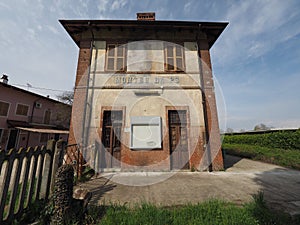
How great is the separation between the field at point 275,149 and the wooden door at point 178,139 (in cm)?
579

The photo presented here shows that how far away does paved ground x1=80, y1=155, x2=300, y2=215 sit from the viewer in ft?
11.5

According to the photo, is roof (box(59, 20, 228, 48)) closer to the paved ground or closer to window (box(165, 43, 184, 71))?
window (box(165, 43, 184, 71))

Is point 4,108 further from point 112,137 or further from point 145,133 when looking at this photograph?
point 145,133

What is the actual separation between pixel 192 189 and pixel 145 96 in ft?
15.5

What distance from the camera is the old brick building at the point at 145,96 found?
265 inches

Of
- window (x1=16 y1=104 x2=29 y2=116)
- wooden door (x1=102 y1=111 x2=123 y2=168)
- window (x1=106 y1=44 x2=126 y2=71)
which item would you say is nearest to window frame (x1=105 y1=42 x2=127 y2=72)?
window (x1=106 y1=44 x2=126 y2=71)

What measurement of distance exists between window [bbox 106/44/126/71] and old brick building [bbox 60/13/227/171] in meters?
0.05

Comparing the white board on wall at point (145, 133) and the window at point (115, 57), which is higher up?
the window at point (115, 57)

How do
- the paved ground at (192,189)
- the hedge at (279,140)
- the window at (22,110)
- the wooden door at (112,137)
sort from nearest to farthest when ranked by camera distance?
the paved ground at (192,189) → the wooden door at (112,137) → the hedge at (279,140) → the window at (22,110)

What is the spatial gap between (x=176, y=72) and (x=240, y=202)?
6263mm

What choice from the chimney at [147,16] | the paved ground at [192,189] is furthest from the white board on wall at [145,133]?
the chimney at [147,16]

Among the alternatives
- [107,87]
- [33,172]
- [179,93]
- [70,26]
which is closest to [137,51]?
[107,87]

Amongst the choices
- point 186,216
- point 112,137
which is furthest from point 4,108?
point 186,216

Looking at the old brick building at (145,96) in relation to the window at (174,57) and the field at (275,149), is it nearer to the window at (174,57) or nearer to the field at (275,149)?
the window at (174,57)
